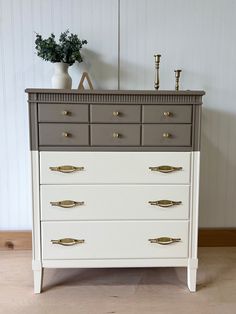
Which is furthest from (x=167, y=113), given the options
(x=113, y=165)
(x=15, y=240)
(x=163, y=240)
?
(x=15, y=240)

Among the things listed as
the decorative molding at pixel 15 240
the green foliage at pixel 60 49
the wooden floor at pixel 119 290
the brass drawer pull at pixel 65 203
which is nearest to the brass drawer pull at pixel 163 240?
the wooden floor at pixel 119 290

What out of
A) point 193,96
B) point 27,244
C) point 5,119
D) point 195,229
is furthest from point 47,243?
point 193,96

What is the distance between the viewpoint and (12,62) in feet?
6.93

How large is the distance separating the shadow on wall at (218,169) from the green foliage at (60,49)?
96 cm

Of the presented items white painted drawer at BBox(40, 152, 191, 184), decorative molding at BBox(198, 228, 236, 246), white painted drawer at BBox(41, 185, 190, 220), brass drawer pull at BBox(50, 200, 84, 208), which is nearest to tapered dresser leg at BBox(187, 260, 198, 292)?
white painted drawer at BBox(41, 185, 190, 220)

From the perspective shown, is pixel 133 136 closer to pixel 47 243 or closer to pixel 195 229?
pixel 195 229

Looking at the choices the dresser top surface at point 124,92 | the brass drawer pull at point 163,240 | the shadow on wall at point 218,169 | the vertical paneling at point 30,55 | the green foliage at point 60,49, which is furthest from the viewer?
the shadow on wall at point 218,169

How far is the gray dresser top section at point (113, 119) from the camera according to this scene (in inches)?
63.0

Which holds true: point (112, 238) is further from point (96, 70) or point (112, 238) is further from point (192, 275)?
point (96, 70)

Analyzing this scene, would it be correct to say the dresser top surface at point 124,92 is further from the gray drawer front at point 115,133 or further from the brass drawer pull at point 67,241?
the brass drawer pull at point 67,241

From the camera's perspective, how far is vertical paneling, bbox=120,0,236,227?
211cm

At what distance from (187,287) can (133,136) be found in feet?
2.95

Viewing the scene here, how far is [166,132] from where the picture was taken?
1.65 m

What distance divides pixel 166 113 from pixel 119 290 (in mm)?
989
